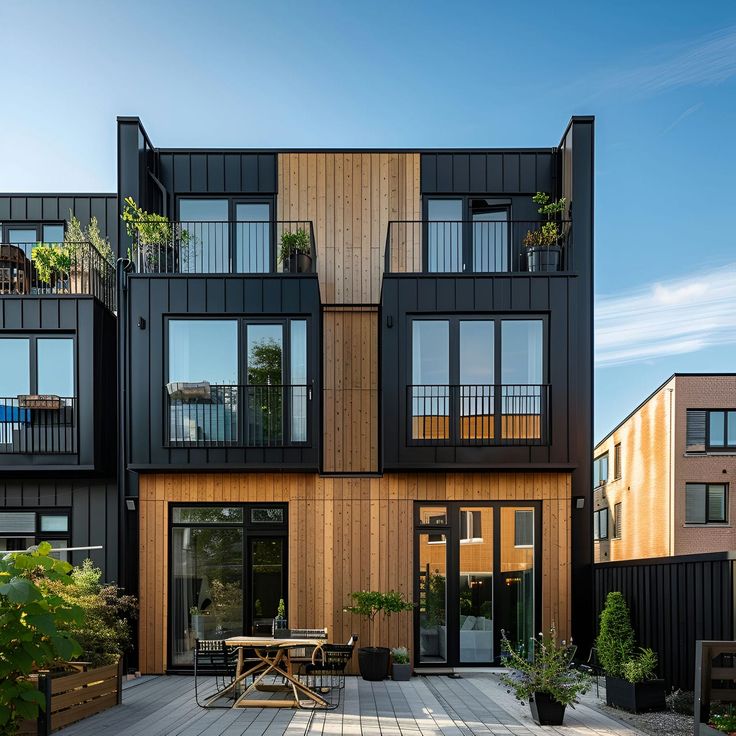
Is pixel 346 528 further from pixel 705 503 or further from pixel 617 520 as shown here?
pixel 617 520

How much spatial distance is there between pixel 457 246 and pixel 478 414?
3120mm

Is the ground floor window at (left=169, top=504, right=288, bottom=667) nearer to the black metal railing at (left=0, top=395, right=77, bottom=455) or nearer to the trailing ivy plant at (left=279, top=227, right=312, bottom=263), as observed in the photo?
the black metal railing at (left=0, top=395, right=77, bottom=455)

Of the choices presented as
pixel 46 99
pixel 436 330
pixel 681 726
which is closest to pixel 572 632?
pixel 681 726

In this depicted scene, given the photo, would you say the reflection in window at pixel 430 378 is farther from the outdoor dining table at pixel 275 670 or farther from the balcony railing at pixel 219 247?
the outdoor dining table at pixel 275 670

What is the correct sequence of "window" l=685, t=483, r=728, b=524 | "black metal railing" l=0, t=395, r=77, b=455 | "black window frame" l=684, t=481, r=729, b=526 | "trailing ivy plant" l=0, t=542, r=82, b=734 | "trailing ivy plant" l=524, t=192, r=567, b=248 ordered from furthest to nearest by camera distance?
"window" l=685, t=483, r=728, b=524 → "black window frame" l=684, t=481, r=729, b=526 → "trailing ivy plant" l=524, t=192, r=567, b=248 → "black metal railing" l=0, t=395, r=77, b=455 → "trailing ivy plant" l=0, t=542, r=82, b=734

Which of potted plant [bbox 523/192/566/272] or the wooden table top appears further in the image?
potted plant [bbox 523/192/566/272]

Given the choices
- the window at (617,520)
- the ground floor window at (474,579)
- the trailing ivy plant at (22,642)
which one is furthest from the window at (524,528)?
the window at (617,520)

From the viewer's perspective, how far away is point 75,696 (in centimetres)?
834

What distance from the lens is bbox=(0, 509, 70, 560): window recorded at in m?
12.4

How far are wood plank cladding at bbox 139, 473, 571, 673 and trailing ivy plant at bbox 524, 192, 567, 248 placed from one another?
3.77 meters

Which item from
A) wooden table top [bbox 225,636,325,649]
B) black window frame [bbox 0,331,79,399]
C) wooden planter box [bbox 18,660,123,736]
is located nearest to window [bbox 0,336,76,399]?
black window frame [bbox 0,331,79,399]

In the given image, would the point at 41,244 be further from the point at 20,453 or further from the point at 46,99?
the point at 20,453

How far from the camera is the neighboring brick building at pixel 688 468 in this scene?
76.8 ft

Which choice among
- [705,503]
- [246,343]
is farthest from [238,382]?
[705,503]
